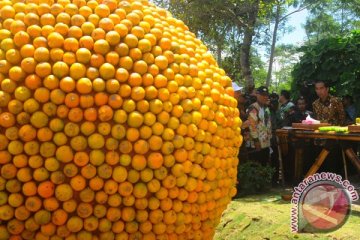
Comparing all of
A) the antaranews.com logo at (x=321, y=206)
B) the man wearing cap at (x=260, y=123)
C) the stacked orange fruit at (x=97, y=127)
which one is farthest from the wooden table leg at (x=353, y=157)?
the stacked orange fruit at (x=97, y=127)

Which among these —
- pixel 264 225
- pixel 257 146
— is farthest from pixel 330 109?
pixel 264 225

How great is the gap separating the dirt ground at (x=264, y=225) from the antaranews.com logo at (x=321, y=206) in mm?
91

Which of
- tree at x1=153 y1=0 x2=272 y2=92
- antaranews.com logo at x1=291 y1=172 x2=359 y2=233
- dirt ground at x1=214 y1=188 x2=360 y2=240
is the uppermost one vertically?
tree at x1=153 y1=0 x2=272 y2=92

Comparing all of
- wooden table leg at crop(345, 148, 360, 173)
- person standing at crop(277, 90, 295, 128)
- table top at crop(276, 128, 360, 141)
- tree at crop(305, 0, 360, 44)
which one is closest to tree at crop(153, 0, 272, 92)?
person standing at crop(277, 90, 295, 128)

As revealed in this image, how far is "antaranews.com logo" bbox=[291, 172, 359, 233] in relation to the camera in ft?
15.7

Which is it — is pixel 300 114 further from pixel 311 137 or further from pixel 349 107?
pixel 311 137

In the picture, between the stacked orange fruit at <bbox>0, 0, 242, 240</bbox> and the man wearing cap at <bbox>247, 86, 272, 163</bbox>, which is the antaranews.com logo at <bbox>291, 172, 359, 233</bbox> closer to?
the man wearing cap at <bbox>247, 86, 272, 163</bbox>

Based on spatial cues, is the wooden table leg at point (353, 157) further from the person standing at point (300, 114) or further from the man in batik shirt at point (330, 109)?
the person standing at point (300, 114)

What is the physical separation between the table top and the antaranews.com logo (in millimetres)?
706

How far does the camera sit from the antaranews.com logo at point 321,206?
4793 millimetres

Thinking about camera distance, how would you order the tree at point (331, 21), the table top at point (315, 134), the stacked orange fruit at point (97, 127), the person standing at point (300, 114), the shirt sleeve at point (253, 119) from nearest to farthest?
1. the stacked orange fruit at point (97, 127)
2. the table top at point (315, 134)
3. the shirt sleeve at point (253, 119)
4. the person standing at point (300, 114)
5. the tree at point (331, 21)

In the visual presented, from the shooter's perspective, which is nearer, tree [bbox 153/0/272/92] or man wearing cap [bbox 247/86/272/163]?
man wearing cap [bbox 247/86/272/163]

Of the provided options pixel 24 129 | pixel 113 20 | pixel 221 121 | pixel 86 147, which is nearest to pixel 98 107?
pixel 86 147

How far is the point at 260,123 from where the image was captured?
7.69m
